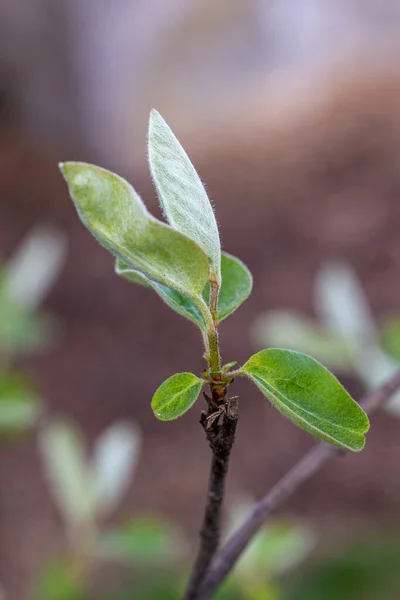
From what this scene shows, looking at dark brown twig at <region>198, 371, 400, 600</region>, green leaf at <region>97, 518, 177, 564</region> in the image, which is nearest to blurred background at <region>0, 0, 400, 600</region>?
green leaf at <region>97, 518, 177, 564</region>

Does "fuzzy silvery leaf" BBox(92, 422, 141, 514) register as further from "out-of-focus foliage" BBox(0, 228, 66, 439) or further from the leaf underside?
the leaf underside

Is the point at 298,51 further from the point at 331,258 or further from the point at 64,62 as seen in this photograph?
the point at 331,258

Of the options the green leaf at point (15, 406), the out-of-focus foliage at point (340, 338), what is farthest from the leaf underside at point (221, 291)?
the out-of-focus foliage at point (340, 338)

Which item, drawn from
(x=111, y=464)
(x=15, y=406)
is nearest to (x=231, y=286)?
(x=15, y=406)

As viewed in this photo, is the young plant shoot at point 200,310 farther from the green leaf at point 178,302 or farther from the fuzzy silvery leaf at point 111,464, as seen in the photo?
the fuzzy silvery leaf at point 111,464

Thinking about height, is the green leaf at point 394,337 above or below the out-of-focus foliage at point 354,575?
above
